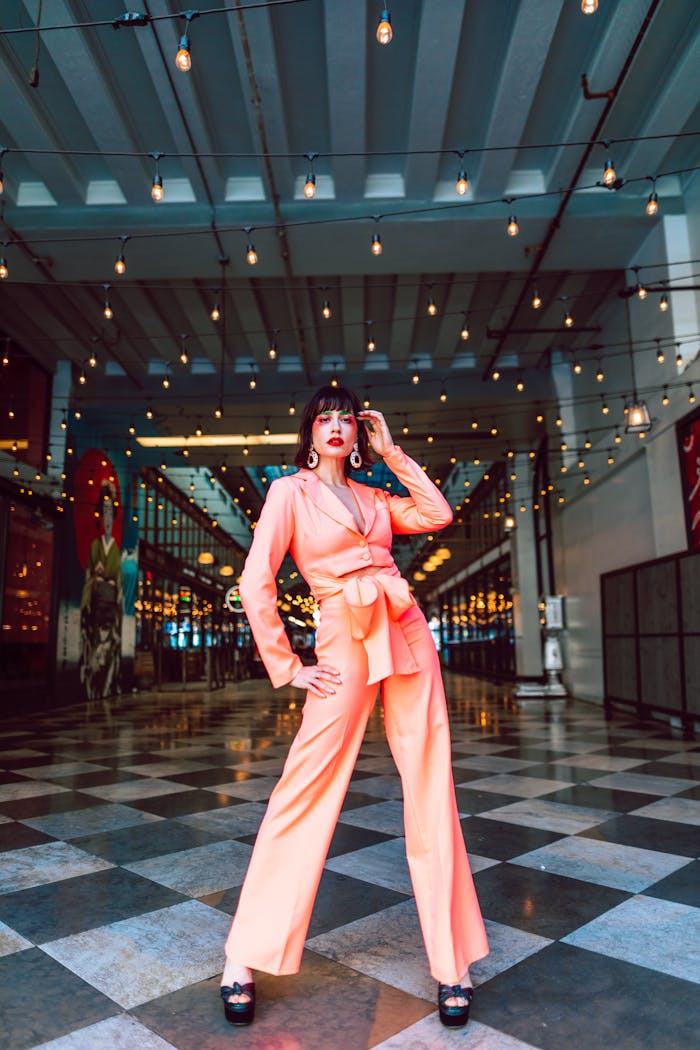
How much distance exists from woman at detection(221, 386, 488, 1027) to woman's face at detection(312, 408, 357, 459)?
74 millimetres

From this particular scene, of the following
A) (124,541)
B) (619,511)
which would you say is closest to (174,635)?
(124,541)

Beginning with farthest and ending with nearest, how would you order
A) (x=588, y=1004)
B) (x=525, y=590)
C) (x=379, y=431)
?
1. (x=525, y=590)
2. (x=379, y=431)
3. (x=588, y=1004)

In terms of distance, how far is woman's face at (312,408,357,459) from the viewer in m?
1.97

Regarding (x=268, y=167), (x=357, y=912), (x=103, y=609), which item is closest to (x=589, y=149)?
(x=268, y=167)

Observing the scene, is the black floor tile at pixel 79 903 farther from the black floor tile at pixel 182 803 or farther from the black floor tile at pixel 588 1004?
the black floor tile at pixel 588 1004

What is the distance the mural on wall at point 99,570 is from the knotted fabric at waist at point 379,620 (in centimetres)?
1100

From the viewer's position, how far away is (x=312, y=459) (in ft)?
6.62

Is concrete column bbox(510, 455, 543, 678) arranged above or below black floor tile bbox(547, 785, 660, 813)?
above

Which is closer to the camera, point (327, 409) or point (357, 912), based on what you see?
point (327, 409)

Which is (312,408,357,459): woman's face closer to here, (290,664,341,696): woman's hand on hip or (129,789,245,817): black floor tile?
(290,664,341,696): woman's hand on hip

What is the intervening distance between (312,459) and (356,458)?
0.42ft

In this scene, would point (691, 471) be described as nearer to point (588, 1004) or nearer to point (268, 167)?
point (268, 167)

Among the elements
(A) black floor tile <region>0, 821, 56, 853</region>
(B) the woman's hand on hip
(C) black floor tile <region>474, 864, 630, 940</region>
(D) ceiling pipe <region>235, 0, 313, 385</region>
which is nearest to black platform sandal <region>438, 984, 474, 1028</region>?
(C) black floor tile <region>474, 864, 630, 940</region>

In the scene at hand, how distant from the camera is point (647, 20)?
4746 millimetres
